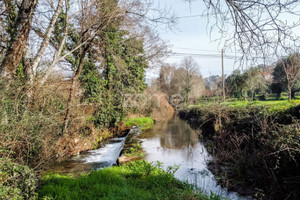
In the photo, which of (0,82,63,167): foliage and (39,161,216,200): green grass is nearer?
(39,161,216,200): green grass

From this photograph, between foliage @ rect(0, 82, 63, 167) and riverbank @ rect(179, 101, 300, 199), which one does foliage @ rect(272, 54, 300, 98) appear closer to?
riverbank @ rect(179, 101, 300, 199)

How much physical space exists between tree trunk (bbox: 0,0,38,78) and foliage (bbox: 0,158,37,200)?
1980 mm

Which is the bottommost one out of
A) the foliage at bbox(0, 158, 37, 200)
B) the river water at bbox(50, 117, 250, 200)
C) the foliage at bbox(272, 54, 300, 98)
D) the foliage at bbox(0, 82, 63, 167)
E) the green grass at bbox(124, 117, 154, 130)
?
the river water at bbox(50, 117, 250, 200)

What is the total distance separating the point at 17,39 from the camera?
414 centimetres

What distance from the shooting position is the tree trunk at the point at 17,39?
4.10m

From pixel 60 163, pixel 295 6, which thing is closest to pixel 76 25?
pixel 60 163

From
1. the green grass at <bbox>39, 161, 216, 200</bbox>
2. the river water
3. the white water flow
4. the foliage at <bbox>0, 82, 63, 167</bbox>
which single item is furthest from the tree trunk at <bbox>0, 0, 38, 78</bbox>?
the white water flow

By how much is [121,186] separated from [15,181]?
2224mm

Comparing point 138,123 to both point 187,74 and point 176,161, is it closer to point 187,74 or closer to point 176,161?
point 176,161

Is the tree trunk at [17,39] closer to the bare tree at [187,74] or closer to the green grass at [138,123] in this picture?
the green grass at [138,123]

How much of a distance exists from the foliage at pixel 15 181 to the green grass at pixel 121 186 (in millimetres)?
398

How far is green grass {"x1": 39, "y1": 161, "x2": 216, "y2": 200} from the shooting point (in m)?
3.95

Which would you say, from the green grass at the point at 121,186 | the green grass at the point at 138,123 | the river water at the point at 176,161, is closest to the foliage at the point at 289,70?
the green grass at the point at 121,186

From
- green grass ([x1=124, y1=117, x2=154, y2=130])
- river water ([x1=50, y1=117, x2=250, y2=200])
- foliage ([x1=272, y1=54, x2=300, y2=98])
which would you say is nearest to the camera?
foliage ([x1=272, y1=54, x2=300, y2=98])
